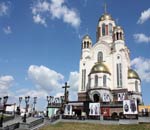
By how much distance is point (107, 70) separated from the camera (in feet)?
195

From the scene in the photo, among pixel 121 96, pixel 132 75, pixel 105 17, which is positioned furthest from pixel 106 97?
pixel 105 17

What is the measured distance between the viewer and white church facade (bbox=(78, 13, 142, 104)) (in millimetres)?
56719

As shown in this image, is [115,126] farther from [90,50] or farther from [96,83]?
[90,50]

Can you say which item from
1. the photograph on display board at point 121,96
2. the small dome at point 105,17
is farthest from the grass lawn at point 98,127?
the small dome at point 105,17

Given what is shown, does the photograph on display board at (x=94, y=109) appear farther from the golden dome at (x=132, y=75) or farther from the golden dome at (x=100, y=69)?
the golden dome at (x=132, y=75)

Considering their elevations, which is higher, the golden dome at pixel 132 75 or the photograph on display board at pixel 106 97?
the golden dome at pixel 132 75

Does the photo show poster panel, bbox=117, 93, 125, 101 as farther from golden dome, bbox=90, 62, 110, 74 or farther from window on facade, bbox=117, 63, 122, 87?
golden dome, bbox=90, 62, 110, 74

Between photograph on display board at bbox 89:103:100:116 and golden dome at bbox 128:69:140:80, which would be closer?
photograph on display board at bbox 89:103:100:116

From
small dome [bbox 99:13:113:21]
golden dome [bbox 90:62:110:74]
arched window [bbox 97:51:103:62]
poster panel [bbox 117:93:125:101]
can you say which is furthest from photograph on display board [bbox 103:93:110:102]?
small dome [bbox 99:13:113:21]

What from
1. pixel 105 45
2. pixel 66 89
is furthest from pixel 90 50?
pixel 66 89

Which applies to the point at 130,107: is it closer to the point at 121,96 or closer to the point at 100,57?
the point at 121,96

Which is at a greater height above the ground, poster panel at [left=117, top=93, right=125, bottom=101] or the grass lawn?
Answer: poster panel at [left=117, top=93, right=125, bottom=101]

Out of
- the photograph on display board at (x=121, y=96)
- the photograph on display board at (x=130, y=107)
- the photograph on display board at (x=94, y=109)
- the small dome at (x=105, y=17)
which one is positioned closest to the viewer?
the photograph on display board at (x=130, y=107)

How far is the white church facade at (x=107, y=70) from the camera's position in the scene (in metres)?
56.7
